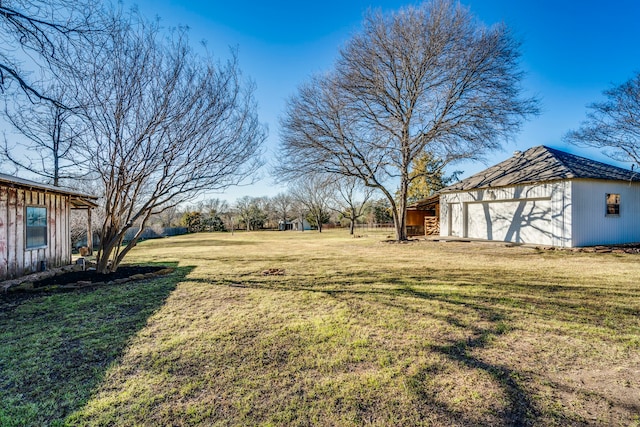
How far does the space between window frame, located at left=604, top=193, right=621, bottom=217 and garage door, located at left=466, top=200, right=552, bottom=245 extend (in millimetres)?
2312

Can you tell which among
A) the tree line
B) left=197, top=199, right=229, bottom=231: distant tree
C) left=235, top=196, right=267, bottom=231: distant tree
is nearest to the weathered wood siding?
the tree line

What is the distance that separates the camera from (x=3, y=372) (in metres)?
2.72

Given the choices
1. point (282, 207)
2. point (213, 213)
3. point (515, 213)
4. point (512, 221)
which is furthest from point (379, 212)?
point (515, 213)

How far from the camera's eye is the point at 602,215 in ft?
40.0

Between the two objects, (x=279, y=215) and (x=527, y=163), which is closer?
(x=527, y=163)

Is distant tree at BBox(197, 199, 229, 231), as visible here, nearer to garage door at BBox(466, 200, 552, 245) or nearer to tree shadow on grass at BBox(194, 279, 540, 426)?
garage door at BBox(466, 200, 552, 245)

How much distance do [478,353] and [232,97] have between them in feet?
25.2

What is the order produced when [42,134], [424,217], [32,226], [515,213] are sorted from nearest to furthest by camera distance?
[32,226], [42,134], [515,213], [424,217]

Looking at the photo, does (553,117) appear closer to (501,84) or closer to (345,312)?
(501,84)

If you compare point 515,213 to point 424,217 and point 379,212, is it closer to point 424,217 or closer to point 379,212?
point 424,217

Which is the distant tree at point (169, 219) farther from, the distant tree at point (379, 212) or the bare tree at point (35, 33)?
the bare tree at point (35, 33)

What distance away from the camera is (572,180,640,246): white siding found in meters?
11.7

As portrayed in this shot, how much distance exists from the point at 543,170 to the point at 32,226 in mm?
17475

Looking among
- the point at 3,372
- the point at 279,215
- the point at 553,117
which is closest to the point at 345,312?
the point at 3,372
